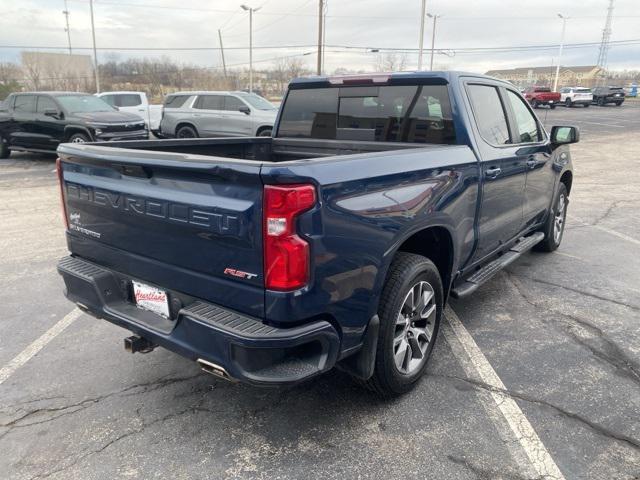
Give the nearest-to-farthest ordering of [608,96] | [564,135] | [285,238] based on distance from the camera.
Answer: [285,238]
[564,135]
[608,96]

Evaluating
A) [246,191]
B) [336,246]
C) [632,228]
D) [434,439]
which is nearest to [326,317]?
[336,246]

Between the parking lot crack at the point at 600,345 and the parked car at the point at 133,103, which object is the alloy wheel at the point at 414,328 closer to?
the parking lot crack at the point at 600,345

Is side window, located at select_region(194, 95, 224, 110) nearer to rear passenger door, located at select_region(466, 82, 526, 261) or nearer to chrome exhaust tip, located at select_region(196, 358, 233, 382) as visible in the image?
rear passenger door, located at select_region(466, 82, 526, 261)

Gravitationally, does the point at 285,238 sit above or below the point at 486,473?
above

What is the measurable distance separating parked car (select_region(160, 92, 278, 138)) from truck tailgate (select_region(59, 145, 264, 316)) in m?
11.5

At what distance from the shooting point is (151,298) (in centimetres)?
273

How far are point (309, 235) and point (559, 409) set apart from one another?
1.94 m

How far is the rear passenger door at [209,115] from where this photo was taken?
14804 millimetres

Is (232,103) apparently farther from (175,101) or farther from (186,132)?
(175,101)

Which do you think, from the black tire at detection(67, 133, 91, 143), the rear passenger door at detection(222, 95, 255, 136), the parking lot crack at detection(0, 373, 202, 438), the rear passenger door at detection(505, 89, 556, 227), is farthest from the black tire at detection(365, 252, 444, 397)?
the rear passenger door at detection(222, 95, 255, 136)

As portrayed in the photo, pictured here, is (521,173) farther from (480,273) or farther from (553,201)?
(553,201)

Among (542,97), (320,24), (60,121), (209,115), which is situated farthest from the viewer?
(542,97)

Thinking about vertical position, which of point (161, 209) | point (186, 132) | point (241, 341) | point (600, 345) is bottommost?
point (600, 345)

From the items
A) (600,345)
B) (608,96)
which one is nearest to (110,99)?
(600,345)
